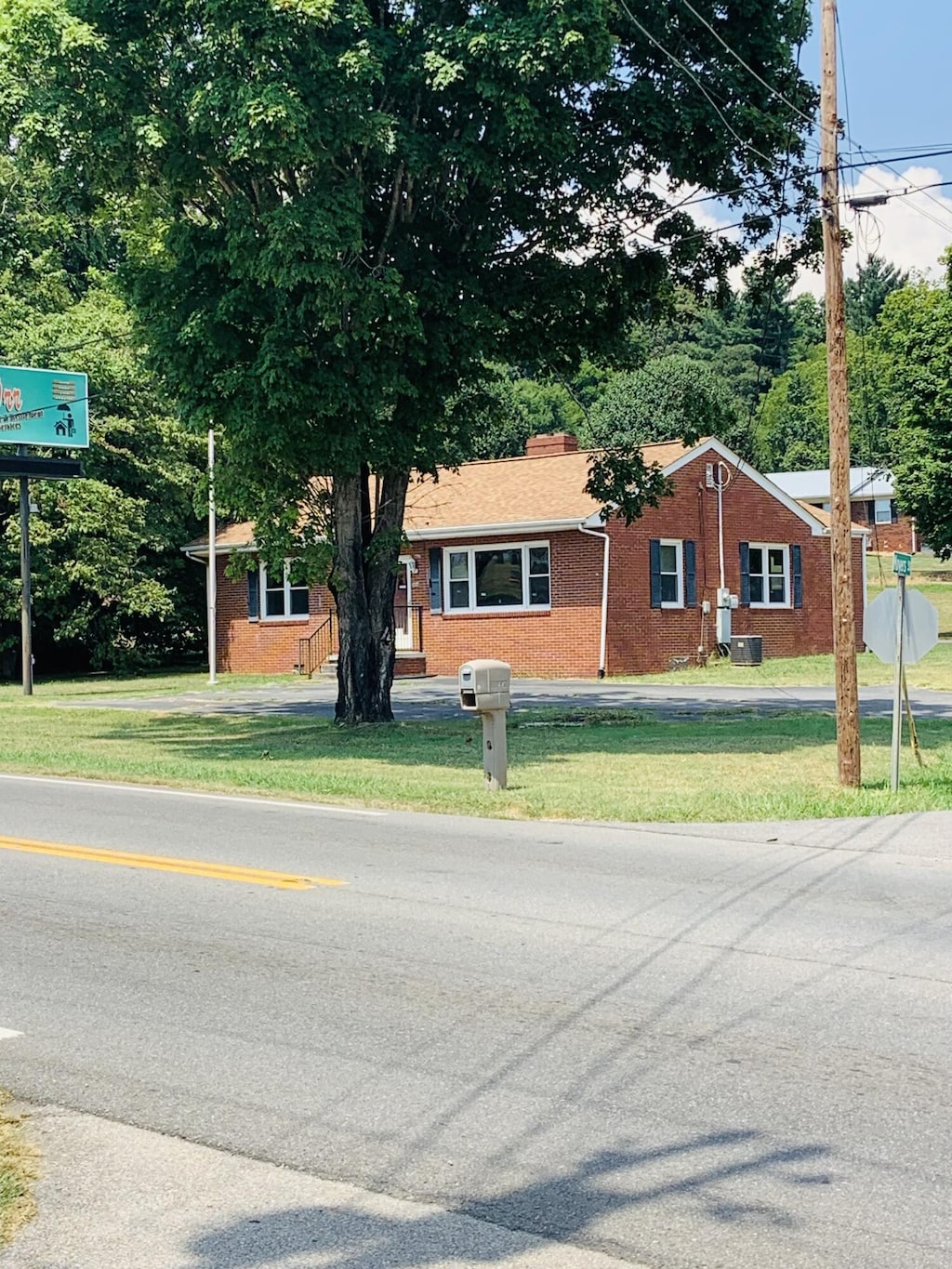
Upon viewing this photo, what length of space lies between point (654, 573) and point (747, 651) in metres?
2.97

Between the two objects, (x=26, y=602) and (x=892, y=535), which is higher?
(x=892, y=535)

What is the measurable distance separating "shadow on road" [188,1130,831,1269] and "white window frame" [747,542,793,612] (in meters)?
34.7

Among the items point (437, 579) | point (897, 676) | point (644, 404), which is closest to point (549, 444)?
point (437, 579)

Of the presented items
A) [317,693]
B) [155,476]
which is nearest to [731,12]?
[317,693]

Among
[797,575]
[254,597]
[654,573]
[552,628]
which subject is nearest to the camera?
[552,628]

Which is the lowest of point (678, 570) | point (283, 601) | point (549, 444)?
point (283, 601)

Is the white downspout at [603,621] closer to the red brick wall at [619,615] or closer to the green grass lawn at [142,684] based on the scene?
the red brick wall at [619,615]

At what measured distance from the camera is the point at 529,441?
4234 cm

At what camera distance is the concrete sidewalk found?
14.2ft

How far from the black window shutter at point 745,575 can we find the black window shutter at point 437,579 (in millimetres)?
7665

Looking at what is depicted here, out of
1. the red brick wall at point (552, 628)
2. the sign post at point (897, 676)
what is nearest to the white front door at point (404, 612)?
the red brick wall at point (552, 628)

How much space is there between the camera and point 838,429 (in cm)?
1514

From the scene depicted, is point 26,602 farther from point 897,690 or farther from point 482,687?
point 897,690

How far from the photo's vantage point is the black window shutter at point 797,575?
133 feet
